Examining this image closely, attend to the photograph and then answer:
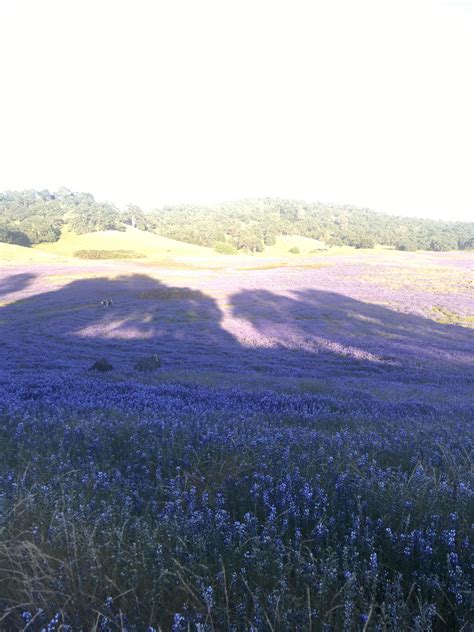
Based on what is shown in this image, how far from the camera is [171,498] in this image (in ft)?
11.9

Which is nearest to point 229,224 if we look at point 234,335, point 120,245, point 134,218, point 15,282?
point 134,218

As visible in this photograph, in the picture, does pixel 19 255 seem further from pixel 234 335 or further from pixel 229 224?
pixel 234 335

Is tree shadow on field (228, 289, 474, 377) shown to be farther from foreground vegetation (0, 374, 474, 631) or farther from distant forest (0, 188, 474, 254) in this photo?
distant forest (0, 188, 474, 254)

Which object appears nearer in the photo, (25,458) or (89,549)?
A: (89,549)

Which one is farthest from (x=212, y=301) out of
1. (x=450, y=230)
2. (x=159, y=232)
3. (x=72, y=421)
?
(x=450, y=230)

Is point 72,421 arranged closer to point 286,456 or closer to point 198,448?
point 198,448

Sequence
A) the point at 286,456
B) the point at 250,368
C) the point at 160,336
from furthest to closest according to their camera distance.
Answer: the point at 160,336 < the point at 250,368 < the point at 286,456

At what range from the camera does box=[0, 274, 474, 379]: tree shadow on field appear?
1678 cm

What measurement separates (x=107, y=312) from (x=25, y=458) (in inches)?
1026

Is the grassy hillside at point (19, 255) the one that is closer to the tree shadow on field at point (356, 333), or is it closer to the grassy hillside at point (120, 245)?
the grassy hillside at point (120, 245)

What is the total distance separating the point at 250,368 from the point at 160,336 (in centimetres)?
834

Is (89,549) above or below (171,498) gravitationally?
above

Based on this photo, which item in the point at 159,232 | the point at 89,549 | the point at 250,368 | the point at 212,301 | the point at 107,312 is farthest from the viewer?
the point at 159,232

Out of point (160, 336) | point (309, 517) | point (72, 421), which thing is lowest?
point (160, 336)
